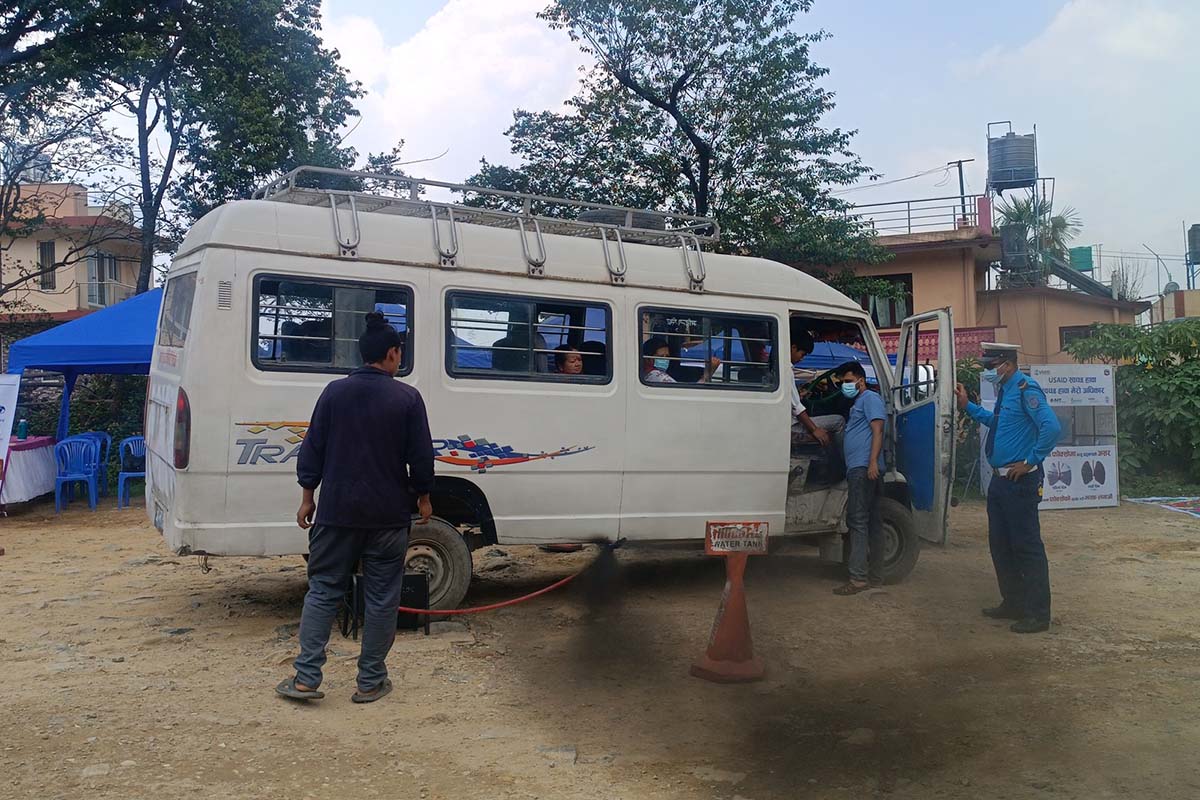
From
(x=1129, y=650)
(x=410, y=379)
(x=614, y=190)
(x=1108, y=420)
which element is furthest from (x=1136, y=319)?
(x=410, y=379)

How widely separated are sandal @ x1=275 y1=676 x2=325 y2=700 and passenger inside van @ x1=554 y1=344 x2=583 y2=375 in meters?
2.73

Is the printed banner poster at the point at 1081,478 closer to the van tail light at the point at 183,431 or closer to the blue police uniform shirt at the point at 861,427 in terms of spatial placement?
the blue police uniform shirt at the point at 861,427

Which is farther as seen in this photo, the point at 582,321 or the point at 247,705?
the point at 582,321

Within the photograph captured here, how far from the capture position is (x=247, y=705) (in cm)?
473

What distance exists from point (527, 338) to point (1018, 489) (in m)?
3.48

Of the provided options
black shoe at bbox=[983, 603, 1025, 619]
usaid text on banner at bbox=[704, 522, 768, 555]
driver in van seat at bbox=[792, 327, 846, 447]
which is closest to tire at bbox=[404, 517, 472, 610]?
usaid text on banner at bbox=[704, 522, 768, 555]

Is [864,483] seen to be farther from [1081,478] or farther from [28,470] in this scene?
[28,470]

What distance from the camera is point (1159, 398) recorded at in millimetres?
13312

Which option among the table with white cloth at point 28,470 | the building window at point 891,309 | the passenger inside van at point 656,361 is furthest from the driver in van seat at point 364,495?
the building window at point 891,309

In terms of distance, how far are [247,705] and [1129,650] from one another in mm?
5090

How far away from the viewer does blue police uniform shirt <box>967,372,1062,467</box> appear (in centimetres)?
630

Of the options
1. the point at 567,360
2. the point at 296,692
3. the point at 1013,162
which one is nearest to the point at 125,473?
the point at 567,360

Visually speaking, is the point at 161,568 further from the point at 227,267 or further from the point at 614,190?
the point at 614,190

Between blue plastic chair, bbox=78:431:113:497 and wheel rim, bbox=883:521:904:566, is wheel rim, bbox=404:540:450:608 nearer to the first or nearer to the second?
wheel rim, bbox=883:521:904:566
